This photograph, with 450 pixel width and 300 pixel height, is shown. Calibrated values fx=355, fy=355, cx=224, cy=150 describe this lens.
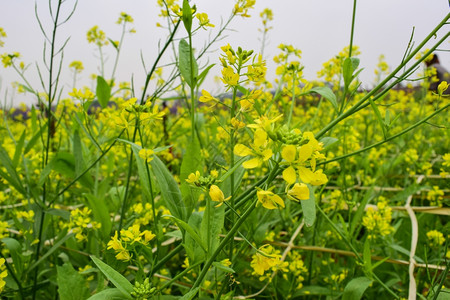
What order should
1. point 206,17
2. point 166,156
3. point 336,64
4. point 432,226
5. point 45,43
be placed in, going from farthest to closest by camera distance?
point 166,156 → point 432,226 → point 336,64 → point 45,43 → point 206,17

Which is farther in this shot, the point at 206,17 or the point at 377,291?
the point at 377,291

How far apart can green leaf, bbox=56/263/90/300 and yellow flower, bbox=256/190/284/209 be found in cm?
60

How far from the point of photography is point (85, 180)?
128cm

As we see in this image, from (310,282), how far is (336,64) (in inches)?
37.3

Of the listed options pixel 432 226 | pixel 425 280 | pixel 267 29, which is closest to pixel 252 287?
pixel 425 280

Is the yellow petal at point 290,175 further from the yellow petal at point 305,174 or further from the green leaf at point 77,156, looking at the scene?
the green leaf at point 77,156

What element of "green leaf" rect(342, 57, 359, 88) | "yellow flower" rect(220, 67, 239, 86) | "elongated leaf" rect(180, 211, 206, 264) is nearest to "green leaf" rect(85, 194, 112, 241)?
"elongated leaf" rect(180, 211, 206, 264)

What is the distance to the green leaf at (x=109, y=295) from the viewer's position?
0.61 meters

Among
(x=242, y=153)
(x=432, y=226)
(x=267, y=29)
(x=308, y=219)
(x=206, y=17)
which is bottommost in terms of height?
(x=432, y=226)

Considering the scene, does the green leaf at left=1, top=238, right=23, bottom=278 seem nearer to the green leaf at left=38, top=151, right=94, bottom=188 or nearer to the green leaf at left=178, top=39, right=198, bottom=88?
the green leaf at left=38, top=151, right=94, bottom=188

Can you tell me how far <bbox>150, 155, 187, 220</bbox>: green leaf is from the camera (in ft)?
2.65

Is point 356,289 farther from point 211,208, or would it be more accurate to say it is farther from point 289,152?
point 289,152

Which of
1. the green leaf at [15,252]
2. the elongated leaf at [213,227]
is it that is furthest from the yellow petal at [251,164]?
the green leaf at [15,252]

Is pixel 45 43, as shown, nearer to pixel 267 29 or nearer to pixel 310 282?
pixel 310 282
